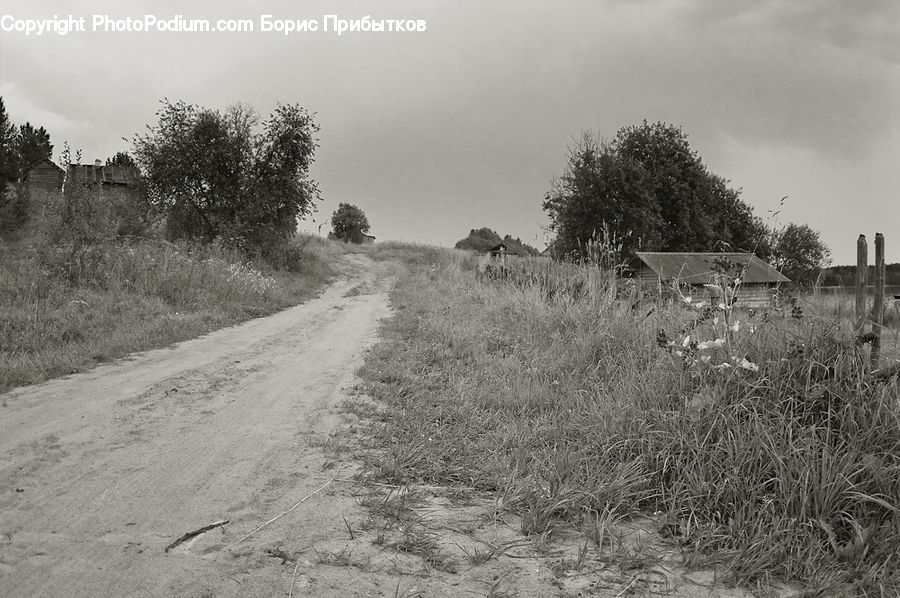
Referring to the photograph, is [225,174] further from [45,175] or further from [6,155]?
[45,175]

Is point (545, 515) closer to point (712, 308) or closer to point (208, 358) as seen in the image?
point (712, 308)

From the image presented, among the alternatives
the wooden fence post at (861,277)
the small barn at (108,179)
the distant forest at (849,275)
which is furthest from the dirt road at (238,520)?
the small barn at (108,179)

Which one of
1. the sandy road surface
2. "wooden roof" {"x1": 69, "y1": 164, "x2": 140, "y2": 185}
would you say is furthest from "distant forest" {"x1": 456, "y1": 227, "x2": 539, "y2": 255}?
the sandy road surface

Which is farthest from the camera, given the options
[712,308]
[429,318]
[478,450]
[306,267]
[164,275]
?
[306,267]

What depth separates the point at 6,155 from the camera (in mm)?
25484

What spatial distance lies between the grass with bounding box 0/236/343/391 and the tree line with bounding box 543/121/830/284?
1064 inches

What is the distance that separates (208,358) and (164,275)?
5388 mm

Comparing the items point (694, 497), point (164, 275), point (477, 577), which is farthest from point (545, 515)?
point (164, 275)

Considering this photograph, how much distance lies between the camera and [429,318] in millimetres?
10297

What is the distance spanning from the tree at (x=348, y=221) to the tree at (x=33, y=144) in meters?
33.2

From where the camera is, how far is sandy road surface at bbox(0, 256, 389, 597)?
2.47m

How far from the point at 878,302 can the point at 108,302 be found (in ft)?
34.2

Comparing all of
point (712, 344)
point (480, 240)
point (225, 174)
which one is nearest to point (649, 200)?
point (225, 174)

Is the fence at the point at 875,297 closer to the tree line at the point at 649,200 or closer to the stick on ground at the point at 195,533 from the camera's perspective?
the stick on ground at the point at 195,533
